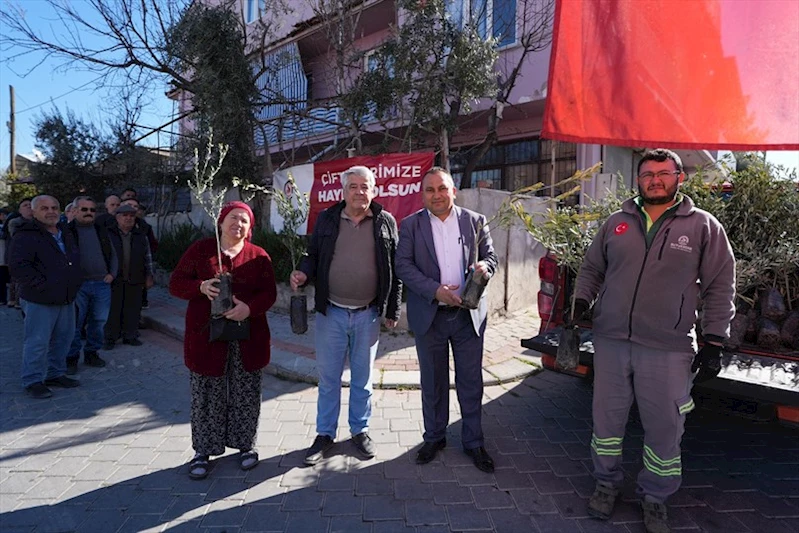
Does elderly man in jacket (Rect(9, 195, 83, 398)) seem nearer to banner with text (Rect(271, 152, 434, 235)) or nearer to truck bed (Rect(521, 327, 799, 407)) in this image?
banner with text (Rect(271, 152, 434, 235))

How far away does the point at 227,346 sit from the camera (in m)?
3.07

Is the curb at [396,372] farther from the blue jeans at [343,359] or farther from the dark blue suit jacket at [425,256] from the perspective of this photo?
the dark blue suit jacket at [425,256]

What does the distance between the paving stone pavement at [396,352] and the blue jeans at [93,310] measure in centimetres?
116

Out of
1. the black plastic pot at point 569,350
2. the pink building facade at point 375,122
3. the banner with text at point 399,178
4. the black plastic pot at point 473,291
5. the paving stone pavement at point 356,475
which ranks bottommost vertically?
the paving stone pavement at point 356,475

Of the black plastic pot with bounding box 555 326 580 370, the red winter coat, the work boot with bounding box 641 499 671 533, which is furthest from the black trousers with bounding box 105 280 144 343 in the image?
the work boot with bounding box 641 499 671 533

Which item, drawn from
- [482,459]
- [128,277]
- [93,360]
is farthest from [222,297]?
[128,277]

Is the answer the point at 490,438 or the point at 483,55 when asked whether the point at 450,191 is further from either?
the point at 483,55

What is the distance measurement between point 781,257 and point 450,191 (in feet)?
7.49

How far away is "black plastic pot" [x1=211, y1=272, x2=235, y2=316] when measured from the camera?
→ 2.79 meters

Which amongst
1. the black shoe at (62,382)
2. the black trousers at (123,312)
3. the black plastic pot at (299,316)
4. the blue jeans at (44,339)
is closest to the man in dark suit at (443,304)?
the black plastic pot at (299,316)

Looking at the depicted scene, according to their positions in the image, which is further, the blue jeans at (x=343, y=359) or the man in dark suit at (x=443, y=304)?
the blue jeans at (x=343, y=359)

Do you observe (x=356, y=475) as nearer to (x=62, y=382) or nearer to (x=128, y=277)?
(x=62, y=382)

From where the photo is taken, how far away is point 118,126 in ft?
39.1

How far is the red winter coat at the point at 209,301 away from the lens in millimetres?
2939
